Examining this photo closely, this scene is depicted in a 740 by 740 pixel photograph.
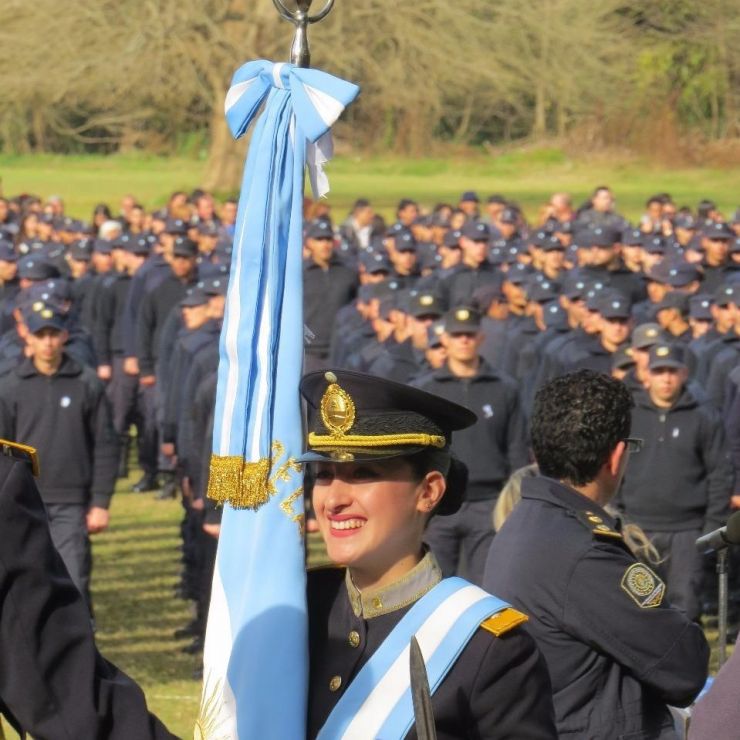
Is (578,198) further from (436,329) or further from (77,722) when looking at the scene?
(77,722)

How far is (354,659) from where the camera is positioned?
3863 millimetres

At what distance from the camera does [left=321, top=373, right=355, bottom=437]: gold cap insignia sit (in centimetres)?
383

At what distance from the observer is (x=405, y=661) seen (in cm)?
375

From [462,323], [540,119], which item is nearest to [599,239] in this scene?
[462,323]

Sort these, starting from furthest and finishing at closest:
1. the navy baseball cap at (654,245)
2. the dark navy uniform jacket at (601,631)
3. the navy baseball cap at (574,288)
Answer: the navy baseball cap at (654,245) → the navy baseball cap at (574,288) → the dark navy uniform jacket at (601,631)

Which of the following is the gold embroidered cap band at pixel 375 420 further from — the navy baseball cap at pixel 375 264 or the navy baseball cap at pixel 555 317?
the navy baseball cap at pixel 375 264

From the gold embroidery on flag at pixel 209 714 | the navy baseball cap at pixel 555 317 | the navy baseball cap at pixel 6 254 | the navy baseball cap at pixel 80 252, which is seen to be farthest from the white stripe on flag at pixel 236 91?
the navy baseball cap at pixel 80 252

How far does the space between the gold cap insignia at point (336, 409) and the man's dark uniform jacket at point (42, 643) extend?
719mm

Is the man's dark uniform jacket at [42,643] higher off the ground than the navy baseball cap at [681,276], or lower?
higher

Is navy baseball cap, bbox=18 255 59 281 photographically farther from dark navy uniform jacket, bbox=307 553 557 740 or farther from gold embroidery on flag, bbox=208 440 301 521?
dark navy uniform jacket, bbox=307 553 557 740

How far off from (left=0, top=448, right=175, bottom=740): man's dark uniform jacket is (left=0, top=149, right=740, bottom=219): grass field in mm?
39284

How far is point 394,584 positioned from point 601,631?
36.5 inches

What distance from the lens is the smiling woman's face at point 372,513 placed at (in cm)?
Result: 376

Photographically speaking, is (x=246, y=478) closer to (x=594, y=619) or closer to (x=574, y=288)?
(x=594, y=619)
